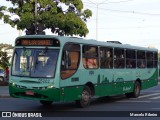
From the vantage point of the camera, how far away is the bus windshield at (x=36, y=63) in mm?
14891

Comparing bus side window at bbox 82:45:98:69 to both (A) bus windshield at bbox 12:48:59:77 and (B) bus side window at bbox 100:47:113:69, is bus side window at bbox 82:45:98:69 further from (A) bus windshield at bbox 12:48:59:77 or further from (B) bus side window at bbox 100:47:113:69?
A: (A) bus windshield at bbox 12:48:59:77

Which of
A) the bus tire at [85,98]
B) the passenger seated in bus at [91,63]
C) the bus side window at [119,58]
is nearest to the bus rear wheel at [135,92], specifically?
the bus side window at [119,58]

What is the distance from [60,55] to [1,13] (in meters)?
17.8

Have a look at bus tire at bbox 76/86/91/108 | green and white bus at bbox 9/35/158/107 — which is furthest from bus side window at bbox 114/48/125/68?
bus tire at bbox 76/86/91/108

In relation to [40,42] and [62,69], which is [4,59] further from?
[62,69]

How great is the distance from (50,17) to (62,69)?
15.6 metres

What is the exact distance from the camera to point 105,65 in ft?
61.1

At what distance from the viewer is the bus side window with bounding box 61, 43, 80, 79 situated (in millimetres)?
15195

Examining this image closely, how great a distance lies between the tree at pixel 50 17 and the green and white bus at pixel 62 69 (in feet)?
36.8

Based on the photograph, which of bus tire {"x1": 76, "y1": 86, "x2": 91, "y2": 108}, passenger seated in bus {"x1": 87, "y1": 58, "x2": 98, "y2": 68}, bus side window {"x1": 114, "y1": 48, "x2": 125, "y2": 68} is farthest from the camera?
bus side window {"x1": 114, "y1": 48, "x2": 125, "y2": 68}

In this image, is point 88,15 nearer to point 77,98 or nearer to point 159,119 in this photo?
point 77,98

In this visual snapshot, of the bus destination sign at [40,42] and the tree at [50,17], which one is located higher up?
the tree at [50,17]

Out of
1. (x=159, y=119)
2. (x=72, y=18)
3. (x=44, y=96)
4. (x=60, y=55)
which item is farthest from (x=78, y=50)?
(x=72, y=18)

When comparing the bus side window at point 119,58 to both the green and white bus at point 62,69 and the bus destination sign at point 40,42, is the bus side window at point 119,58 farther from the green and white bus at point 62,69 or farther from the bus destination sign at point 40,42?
the bus destination sign at point 40,42
